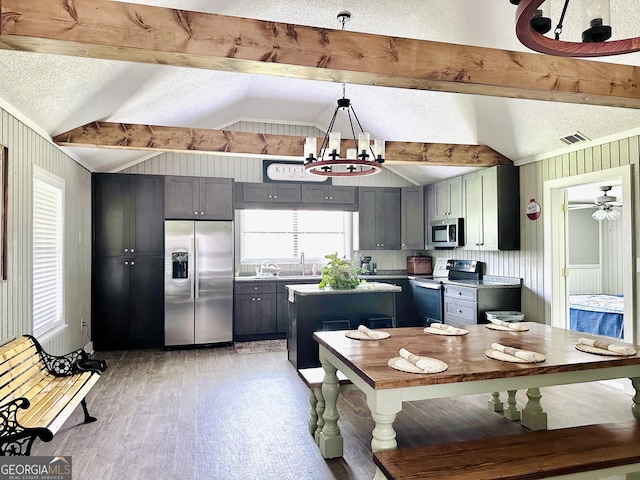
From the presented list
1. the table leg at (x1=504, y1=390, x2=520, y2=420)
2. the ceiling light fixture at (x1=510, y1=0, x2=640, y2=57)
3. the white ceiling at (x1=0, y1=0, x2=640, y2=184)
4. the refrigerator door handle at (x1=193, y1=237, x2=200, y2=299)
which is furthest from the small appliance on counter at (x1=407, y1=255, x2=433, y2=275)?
the ceiling light fixture at (x1=510, y1=0, x2=640, y2=57)

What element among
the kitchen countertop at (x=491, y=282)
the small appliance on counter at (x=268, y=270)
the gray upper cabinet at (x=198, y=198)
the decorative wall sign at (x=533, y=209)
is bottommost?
the kitchen countertop at (x=491, y=282)

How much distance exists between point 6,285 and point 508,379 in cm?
331

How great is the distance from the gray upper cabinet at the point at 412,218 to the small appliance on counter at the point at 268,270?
7.18ft

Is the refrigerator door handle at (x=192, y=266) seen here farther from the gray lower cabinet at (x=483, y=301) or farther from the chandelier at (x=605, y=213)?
the chandelier at (x=605, y=213)

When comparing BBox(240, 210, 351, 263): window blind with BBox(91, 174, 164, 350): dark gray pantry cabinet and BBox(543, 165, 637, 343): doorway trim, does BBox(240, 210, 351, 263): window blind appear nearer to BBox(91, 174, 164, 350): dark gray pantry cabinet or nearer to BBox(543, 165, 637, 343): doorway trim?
BBox(91, 174, 164, 350): dark gray pantry cabinet

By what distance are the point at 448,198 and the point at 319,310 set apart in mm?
2881

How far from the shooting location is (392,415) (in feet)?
7.06

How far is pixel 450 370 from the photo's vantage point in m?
2.25

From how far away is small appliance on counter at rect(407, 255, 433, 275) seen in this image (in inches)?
290

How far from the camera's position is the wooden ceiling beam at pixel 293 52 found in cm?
210

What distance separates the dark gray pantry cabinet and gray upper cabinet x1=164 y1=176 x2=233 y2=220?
18 cm

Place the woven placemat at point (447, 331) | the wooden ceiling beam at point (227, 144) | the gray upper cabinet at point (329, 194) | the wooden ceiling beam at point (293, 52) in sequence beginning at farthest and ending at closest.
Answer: the gray upper cabinet at point (329, 194) < the wooden ceiling beam at point (227, 144) < the woven placemat at point (447, 331) < the wooden ceiling beam at point (293, 52)

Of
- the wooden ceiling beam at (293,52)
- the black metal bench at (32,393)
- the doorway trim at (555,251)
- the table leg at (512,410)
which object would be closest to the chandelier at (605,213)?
the doorway trim at (555,251)

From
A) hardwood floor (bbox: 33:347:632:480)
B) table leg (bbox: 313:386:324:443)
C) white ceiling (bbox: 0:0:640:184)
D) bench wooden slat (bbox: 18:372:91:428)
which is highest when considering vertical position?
white ceiling (bbox: 0:0:640:184)
